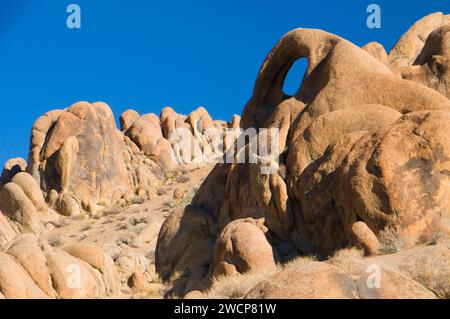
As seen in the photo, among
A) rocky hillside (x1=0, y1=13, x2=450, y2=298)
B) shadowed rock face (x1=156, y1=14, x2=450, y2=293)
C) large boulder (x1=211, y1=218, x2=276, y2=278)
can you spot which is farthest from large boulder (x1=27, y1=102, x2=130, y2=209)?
large boulder (x1=211, y1=218, x2=276, y2=278)

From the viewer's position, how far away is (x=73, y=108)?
4419 centimetres

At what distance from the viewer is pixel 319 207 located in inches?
544

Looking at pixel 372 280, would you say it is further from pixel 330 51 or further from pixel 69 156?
pixel 69 156

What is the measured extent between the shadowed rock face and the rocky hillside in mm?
32

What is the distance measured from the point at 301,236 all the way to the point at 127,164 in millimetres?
32471

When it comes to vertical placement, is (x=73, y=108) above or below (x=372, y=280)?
above

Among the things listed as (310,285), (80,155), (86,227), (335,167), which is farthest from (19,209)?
Result: (310,285)

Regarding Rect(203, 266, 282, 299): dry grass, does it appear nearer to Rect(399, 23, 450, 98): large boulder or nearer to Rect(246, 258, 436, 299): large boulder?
Rect(246, 258, 436, 299): large boulder

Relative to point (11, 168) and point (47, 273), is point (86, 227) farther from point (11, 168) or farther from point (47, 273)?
point (47, 273)

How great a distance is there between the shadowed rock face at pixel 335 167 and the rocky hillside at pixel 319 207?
32 mm

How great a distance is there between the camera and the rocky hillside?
9258mm

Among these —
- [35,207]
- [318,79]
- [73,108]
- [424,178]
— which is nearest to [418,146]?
[424,178]

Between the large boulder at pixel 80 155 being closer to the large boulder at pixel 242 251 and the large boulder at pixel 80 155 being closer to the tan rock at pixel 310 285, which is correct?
the large boulder at pixel 242 251
